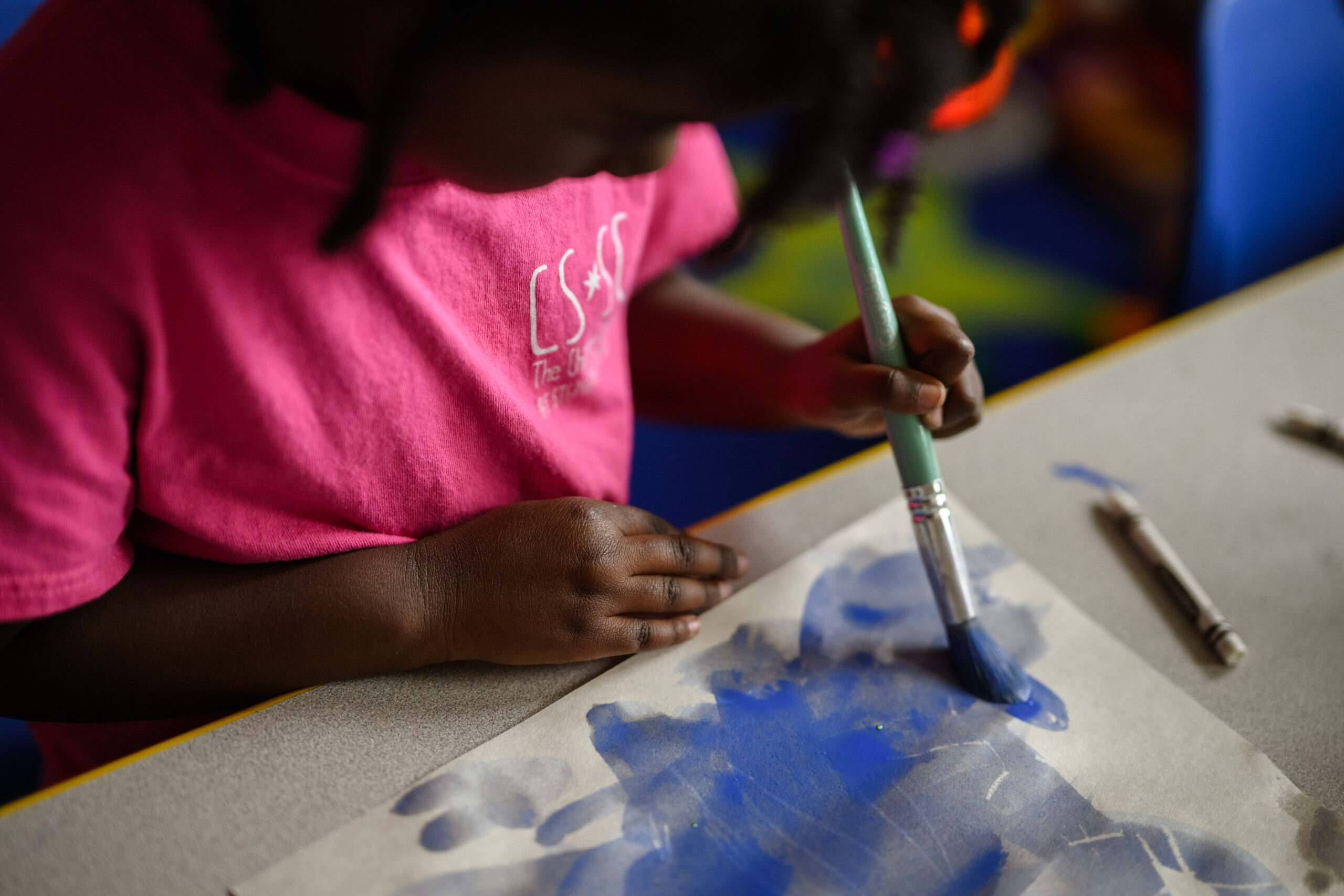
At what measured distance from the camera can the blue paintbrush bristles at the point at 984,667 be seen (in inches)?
15.3

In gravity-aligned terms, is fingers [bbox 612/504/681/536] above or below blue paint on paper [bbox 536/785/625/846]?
above

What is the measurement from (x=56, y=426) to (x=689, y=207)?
351 millimetres

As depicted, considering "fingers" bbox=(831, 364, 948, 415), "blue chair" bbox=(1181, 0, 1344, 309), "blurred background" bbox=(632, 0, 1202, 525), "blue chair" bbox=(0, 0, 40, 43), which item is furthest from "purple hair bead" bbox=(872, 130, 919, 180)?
"blurred background" bbox=(632, 0, 1202, 525)

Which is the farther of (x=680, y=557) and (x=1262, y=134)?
(x=1262, y=134)

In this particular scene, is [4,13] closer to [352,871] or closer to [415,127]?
[415,127]

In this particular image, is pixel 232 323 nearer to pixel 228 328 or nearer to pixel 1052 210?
pixel 228 328

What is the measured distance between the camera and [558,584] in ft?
1.24

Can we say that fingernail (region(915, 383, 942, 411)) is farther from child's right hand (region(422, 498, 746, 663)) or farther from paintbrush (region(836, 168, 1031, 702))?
child's right hand (region(422, 498, 746, 663))

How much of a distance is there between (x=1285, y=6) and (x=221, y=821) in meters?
0.98

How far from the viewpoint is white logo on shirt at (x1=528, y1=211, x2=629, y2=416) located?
436 millimetres

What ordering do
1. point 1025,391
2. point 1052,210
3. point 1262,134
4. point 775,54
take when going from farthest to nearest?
point 1052,210 → point 1262,134 → point 1025,391 → point 775,54

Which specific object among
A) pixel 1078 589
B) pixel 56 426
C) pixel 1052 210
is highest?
pixel 56 426

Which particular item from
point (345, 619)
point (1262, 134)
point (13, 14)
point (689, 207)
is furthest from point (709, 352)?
point (1262, 134)

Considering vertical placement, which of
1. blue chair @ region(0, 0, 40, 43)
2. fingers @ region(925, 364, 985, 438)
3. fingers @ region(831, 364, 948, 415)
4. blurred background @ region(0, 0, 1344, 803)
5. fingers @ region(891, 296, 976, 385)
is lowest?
blurred background @ region(0, 0, 1344, 803)
